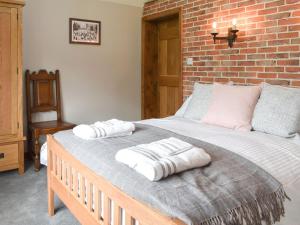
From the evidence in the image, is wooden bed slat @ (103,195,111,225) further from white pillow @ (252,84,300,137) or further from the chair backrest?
the chair backrest

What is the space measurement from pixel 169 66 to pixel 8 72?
222 centimetres

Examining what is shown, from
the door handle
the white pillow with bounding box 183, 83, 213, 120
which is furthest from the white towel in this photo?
the door handle

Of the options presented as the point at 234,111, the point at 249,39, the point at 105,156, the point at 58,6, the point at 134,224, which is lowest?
the point at 134,224

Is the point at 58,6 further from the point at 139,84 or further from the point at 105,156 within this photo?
the point at 105,156

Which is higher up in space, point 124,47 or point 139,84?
point 124,47

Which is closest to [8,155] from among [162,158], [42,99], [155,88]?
[42,99]

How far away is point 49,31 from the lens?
141 inches

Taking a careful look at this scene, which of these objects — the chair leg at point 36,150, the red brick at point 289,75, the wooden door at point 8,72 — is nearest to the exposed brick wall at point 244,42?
the red brick at point 289,75

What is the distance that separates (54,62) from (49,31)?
379 mm

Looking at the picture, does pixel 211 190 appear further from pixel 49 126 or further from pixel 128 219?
pixel 49 126

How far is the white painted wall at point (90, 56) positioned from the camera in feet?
11.6

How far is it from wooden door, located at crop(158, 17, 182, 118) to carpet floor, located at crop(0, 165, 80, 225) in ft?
6.74

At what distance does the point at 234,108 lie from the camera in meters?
2.39

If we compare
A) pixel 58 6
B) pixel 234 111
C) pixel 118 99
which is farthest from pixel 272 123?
pixel 58 6
